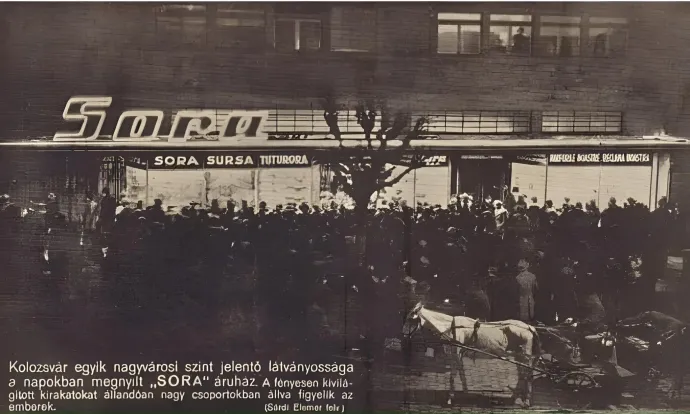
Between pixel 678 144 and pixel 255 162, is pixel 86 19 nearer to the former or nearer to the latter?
pixel 255 162

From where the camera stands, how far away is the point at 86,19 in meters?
3.34

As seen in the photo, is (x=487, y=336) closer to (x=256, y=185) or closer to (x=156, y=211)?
(x=256, y=185)

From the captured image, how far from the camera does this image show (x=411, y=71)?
3.39 m

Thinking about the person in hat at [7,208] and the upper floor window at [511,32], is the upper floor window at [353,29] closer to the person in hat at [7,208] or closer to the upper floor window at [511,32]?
the upper floor window at [511,32]

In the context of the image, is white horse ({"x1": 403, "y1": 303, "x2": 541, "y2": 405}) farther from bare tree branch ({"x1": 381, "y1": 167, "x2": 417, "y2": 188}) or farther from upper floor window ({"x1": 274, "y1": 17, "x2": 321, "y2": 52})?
upper floor window ({"x1": 274, "y1": 17, "x2": 321, "y2": 52})

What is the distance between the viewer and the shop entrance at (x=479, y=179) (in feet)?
11.3

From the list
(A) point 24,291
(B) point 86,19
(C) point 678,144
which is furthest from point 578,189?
(A) point 24,291

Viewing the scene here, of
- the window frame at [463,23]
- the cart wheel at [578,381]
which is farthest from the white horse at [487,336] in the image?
the window frame at [463,23]

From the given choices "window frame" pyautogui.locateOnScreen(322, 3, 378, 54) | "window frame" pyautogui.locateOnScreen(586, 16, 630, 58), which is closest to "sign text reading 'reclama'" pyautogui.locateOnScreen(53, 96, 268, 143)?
"window frame" pyautogui.locateOnScreen(322, 3, 378, 54)

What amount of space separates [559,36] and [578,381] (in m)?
1.96

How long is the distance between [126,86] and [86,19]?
0.41m

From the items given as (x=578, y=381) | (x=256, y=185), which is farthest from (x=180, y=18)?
(x=578, y=381)

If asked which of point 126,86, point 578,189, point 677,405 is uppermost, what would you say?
point 126,86

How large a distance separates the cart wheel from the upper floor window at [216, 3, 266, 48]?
2.59 meters
